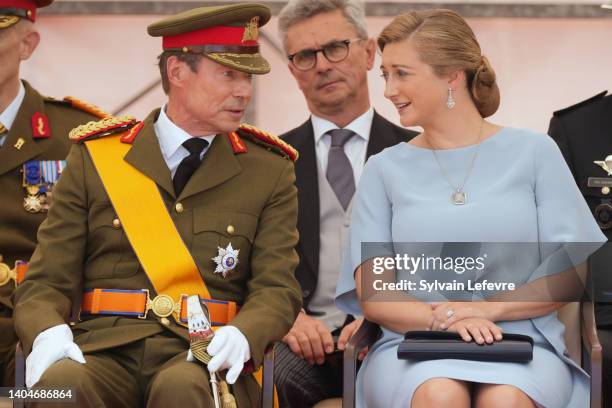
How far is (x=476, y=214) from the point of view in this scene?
430cm

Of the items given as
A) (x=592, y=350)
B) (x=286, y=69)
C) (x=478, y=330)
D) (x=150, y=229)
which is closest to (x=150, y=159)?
(x=150, y=229)

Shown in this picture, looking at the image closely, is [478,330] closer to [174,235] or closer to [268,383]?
[268,383]

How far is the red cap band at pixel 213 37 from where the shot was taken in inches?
175

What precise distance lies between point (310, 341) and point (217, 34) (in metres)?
1.08

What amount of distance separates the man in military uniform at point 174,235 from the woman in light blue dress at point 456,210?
1.01ft

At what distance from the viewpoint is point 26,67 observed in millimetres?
6621

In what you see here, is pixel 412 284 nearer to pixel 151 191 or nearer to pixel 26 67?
pixel 151 191

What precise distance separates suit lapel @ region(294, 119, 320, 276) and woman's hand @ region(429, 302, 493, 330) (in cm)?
83

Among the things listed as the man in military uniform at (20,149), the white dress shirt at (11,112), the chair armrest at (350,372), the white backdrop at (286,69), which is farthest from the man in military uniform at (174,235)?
the white backdrop at (286,69)

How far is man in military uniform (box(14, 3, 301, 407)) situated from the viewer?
4133 mm

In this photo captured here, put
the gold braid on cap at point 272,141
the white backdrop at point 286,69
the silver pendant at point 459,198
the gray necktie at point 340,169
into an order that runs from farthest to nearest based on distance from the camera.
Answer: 1. the white backdrop at point 286,69
2. the gray necktie at point 340,169
3. the gold braid on cap at point 272,141
4. the silver pendant at point 459,198

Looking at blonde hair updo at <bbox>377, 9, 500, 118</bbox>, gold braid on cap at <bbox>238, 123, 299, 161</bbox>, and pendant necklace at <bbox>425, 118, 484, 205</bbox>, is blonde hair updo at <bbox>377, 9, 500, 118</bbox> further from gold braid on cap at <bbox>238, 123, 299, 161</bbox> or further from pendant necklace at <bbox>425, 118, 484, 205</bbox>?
gold braid on cap at <bbox>238, 123, 299, 161</bbox>

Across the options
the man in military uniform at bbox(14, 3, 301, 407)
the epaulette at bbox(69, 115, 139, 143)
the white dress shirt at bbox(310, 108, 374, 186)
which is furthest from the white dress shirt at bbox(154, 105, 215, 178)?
the white dress shirt at bbox(310, 108, 374, 186)

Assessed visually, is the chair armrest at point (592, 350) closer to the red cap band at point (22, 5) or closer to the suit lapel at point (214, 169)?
the suit lapel at point (214, 169)
